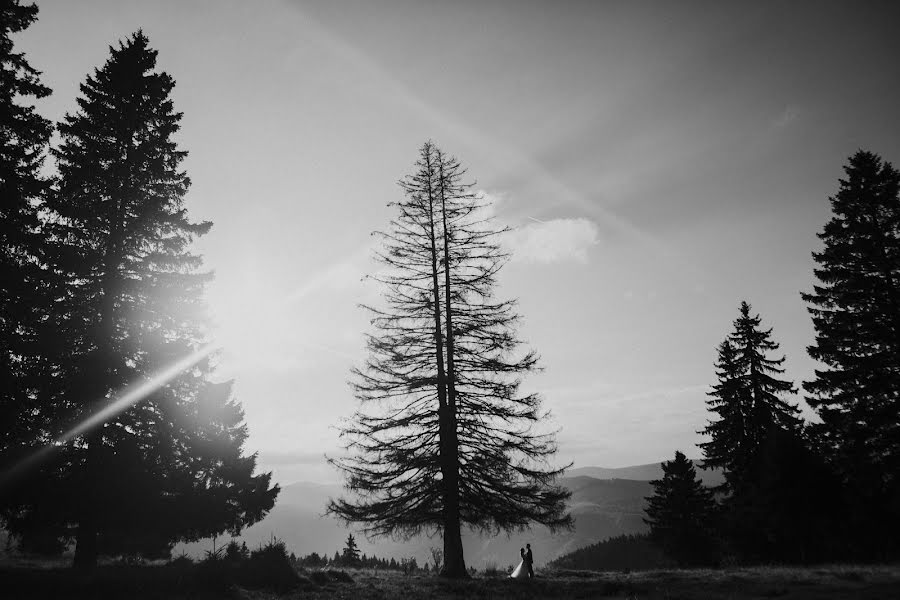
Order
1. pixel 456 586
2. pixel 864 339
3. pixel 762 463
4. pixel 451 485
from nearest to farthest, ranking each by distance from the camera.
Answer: pixel 456 586
pixel 451 485
pixel 864 339
pixel 762 463

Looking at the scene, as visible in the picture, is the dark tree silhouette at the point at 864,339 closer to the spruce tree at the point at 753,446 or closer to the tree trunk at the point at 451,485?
the spruce tree at the point at 753,446

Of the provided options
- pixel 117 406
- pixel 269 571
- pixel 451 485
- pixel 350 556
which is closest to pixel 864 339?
pixel 451 485

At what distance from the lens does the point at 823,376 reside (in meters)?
20.0

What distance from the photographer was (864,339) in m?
18.5

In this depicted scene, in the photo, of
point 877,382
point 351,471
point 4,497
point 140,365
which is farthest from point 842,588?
point 4,497

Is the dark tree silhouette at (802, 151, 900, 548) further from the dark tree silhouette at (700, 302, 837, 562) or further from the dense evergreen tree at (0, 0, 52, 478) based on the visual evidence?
the dense evergreen tree at (0, 0, 52, 478)

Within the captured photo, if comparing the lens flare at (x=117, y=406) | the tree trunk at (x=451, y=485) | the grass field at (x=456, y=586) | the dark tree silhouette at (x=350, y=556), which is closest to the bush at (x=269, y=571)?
the grass field at (x=456, y=586)

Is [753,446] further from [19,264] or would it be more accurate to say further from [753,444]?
[19,264]

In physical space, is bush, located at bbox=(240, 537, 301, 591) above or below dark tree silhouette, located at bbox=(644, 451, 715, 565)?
above

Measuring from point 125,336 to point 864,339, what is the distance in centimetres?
2844

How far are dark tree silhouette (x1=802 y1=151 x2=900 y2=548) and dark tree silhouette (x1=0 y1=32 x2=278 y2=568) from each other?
1004 inches

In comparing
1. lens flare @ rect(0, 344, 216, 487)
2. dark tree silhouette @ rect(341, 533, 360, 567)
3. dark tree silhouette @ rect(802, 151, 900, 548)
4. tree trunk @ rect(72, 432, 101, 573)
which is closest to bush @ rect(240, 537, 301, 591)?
tree trunk @ rect(72, 432, 101, 573)

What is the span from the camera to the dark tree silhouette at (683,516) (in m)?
37.5

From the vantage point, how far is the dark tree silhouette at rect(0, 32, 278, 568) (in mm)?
12188
